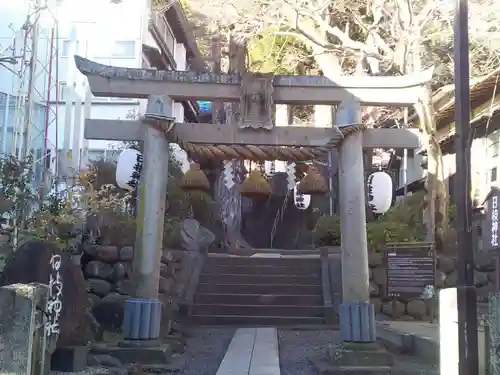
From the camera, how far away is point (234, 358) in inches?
337

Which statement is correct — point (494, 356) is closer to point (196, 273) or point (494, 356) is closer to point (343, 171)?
point (343, 171)

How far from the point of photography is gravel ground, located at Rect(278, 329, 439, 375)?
326 inches

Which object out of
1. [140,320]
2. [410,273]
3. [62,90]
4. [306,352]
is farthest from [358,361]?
[62,90]

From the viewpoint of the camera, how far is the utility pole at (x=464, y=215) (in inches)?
196

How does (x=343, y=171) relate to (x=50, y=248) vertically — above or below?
above

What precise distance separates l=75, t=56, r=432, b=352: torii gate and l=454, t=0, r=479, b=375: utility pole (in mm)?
3069

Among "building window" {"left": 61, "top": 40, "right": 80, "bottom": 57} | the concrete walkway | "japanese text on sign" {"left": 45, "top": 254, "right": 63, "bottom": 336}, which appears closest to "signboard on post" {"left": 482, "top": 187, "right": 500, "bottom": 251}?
the concrete walkway

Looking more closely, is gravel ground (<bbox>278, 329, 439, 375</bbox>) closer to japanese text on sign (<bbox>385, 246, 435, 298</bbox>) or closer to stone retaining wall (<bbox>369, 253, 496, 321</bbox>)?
japanese text on sign (<bbox>385, 246, 435, 298</bbox>)

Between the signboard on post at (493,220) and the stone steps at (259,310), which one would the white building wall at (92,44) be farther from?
the signboard on post at (493,220)

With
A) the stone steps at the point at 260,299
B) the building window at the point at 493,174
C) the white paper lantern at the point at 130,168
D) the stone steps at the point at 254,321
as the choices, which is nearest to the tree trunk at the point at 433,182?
the building window at the point at 493,174

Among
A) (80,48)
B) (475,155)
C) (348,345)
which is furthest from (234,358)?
(80,48)

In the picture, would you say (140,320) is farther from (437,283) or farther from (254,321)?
(437,283)

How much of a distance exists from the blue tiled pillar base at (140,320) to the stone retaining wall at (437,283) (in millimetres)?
7011

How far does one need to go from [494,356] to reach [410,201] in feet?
38.3
